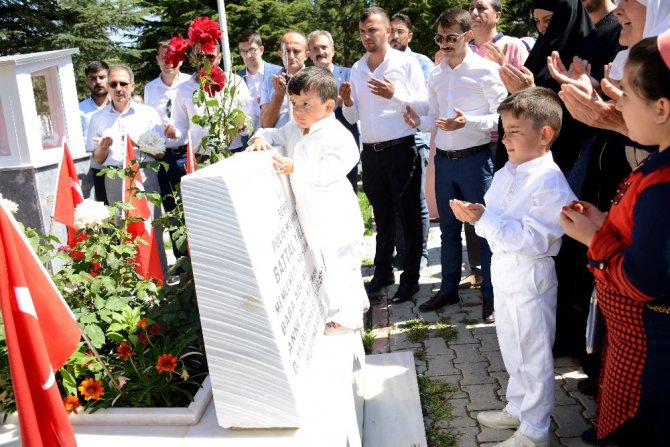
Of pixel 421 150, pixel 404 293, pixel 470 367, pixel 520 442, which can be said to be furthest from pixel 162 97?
pixel 520 442

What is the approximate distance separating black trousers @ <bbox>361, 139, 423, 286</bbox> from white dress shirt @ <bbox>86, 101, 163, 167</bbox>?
2.15m

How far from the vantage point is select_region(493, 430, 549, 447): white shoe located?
2.78 metres

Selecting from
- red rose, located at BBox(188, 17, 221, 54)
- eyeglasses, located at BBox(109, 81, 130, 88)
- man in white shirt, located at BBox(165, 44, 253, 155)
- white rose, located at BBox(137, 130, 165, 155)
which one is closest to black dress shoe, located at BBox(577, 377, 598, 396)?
red rose, located at BBox(188, 17, 221, 54)

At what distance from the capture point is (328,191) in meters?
3.21

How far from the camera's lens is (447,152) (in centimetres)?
455

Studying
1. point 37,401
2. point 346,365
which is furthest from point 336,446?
point 37,401

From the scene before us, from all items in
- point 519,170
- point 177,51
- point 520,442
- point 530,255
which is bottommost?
point 520,442

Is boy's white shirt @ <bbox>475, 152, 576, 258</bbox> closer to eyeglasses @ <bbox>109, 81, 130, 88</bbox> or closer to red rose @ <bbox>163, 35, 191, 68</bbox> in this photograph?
red rose @ <bbox>163, 35, 191, 68</bbox>

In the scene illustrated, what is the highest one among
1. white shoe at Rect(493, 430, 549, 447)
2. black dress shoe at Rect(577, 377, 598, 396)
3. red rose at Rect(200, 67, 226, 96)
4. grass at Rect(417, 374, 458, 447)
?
red rose at Rect(200, 67, 226, 96)

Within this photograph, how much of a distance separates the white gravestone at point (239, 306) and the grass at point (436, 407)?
111 cm

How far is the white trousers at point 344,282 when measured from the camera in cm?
318

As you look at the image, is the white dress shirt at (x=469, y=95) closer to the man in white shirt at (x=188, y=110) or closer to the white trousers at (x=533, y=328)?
the white trousers at (x=533, y=328)

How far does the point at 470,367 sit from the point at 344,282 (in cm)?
112

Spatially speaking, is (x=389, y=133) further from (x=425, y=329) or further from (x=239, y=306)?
(x=239, y=306)
